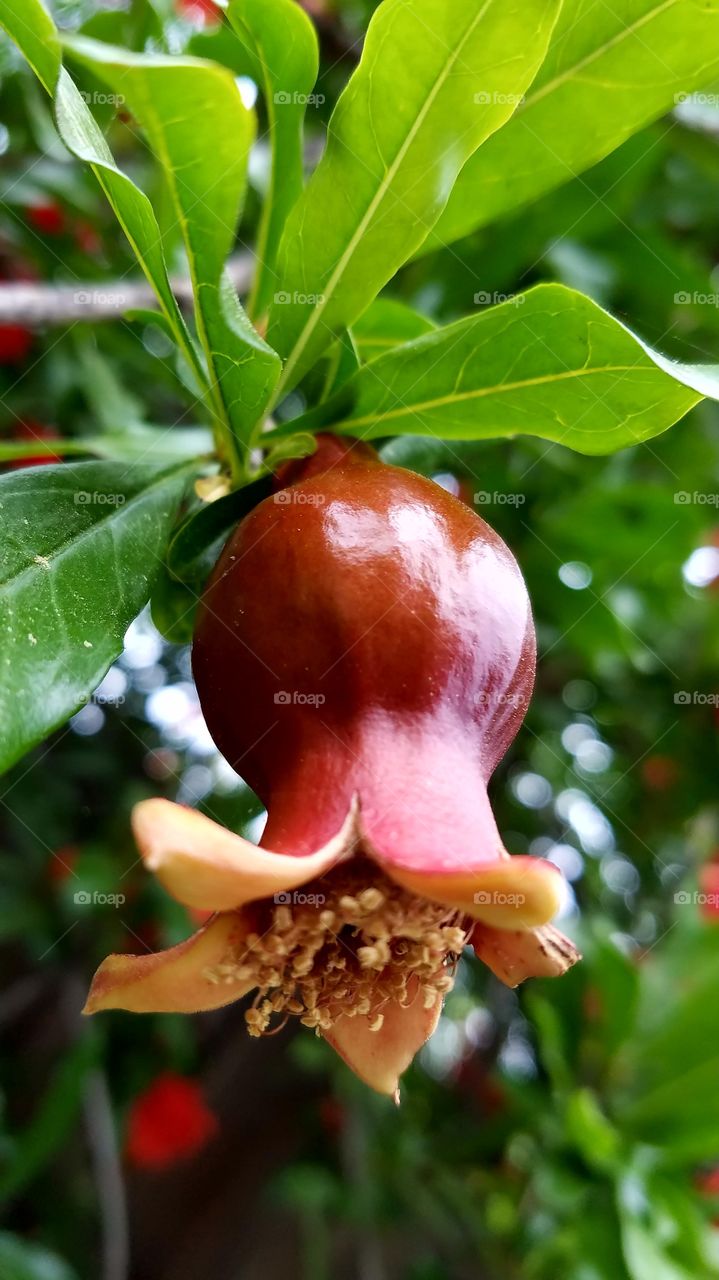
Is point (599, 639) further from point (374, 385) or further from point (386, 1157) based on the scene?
point (386, 1157)
